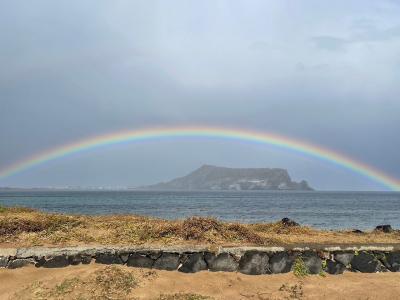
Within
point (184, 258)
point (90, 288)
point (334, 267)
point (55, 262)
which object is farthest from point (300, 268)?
point (55, 262)

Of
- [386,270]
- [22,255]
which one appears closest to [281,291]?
[386,270]

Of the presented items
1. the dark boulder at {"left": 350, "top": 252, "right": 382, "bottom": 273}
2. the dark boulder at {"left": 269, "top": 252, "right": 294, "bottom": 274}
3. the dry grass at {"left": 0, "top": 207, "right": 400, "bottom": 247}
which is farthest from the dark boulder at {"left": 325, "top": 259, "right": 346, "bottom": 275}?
the dry grass at {"left": 0, "top": 207, "right": 400, "bottom": 247}

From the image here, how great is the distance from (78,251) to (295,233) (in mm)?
7340

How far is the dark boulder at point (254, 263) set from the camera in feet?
36.0

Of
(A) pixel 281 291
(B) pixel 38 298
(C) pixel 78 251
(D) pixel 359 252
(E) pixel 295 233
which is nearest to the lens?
(B) pixel 38 298

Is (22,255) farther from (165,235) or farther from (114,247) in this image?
(165,235)

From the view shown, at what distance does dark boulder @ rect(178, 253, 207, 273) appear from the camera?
1086 cm

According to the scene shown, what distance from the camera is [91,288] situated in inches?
380

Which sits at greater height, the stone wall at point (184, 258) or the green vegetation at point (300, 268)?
the stone wall at point (184, 258)

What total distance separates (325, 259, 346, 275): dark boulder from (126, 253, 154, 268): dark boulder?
457 centimetres

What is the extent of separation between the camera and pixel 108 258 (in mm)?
10867

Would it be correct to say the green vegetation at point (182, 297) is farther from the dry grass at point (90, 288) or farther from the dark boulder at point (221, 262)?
the dark boulder at point (221, 262)

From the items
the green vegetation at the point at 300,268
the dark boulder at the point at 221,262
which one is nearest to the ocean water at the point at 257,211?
the green vegetation at the point at 300,268

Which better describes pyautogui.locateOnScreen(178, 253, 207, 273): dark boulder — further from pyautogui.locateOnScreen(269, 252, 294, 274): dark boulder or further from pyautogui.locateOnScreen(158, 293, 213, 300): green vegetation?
pyautogui.locateOnScreen(269, 252, 294, 274): dark boulder
